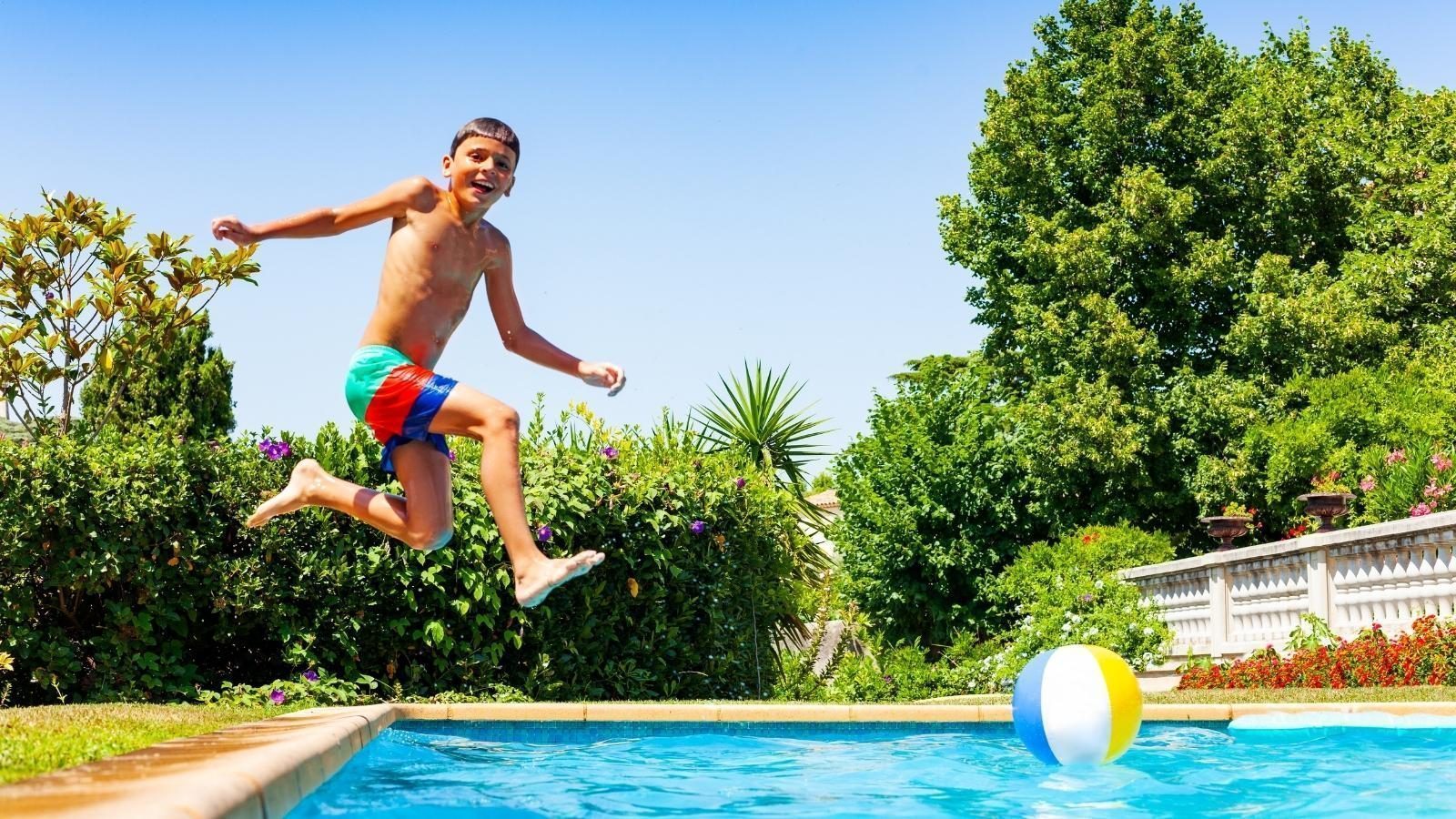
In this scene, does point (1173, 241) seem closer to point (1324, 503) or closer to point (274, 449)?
point (1324, 503)

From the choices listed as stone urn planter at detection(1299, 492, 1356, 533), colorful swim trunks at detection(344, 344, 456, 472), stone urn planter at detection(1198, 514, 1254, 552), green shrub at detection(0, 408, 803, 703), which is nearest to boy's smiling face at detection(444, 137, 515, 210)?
colorful swim trunks at detection(344, 344, 456, 472)

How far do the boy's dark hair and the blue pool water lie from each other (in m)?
2.60

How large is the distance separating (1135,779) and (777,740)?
2.28 m

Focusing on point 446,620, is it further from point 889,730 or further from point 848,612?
point 848,612

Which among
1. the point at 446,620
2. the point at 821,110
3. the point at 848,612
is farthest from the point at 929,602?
the point at 446,620

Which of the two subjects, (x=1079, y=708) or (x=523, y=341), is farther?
(x=523, y=341)

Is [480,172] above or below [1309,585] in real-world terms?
above

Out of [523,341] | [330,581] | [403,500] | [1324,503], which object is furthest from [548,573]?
[1324,503]

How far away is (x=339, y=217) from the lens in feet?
17.7

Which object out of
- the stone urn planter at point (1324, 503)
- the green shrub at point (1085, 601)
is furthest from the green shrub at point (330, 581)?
the green shrub at point (1085, 601)

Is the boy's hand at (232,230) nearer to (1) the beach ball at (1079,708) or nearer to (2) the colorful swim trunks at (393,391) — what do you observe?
(2) the colorful swim trunks at (393,391)

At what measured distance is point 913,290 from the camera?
80.3 feet

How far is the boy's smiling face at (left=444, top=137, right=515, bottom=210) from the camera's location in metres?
5.55

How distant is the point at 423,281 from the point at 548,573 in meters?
1.31
